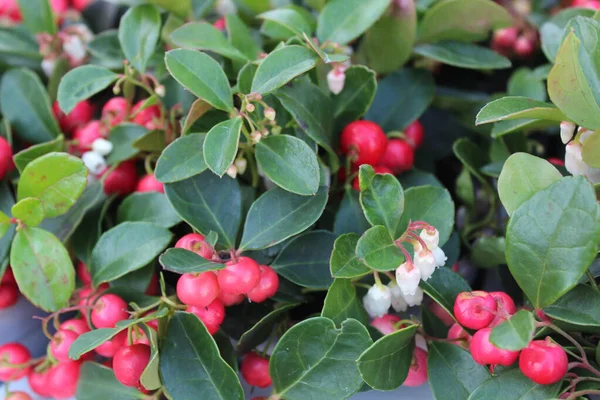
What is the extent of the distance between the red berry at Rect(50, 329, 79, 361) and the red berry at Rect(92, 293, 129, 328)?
47 millimetres

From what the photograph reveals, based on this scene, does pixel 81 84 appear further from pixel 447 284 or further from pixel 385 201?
pixel 447 284

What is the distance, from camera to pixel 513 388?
0.71 meters

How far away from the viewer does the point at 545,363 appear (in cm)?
67

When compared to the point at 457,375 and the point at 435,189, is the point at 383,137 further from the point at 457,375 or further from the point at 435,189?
the point at 457,375

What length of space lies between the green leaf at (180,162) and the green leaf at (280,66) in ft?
0.39

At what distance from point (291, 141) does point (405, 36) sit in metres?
0.35

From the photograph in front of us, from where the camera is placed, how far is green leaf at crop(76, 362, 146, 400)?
853mm

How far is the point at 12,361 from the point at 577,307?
811 millimetres

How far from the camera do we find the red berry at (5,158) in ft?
3.24

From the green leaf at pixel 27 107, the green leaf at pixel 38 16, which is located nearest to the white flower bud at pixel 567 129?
the green leaf at pixel 27 107

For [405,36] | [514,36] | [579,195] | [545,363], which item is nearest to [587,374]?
[545,363]

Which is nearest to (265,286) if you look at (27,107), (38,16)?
(27,107)

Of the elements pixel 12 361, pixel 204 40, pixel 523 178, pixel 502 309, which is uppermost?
pixel 204 40

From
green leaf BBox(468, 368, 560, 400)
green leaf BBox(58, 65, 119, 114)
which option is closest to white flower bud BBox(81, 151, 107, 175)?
green leaf BBox(58, 65, 119, 114)
